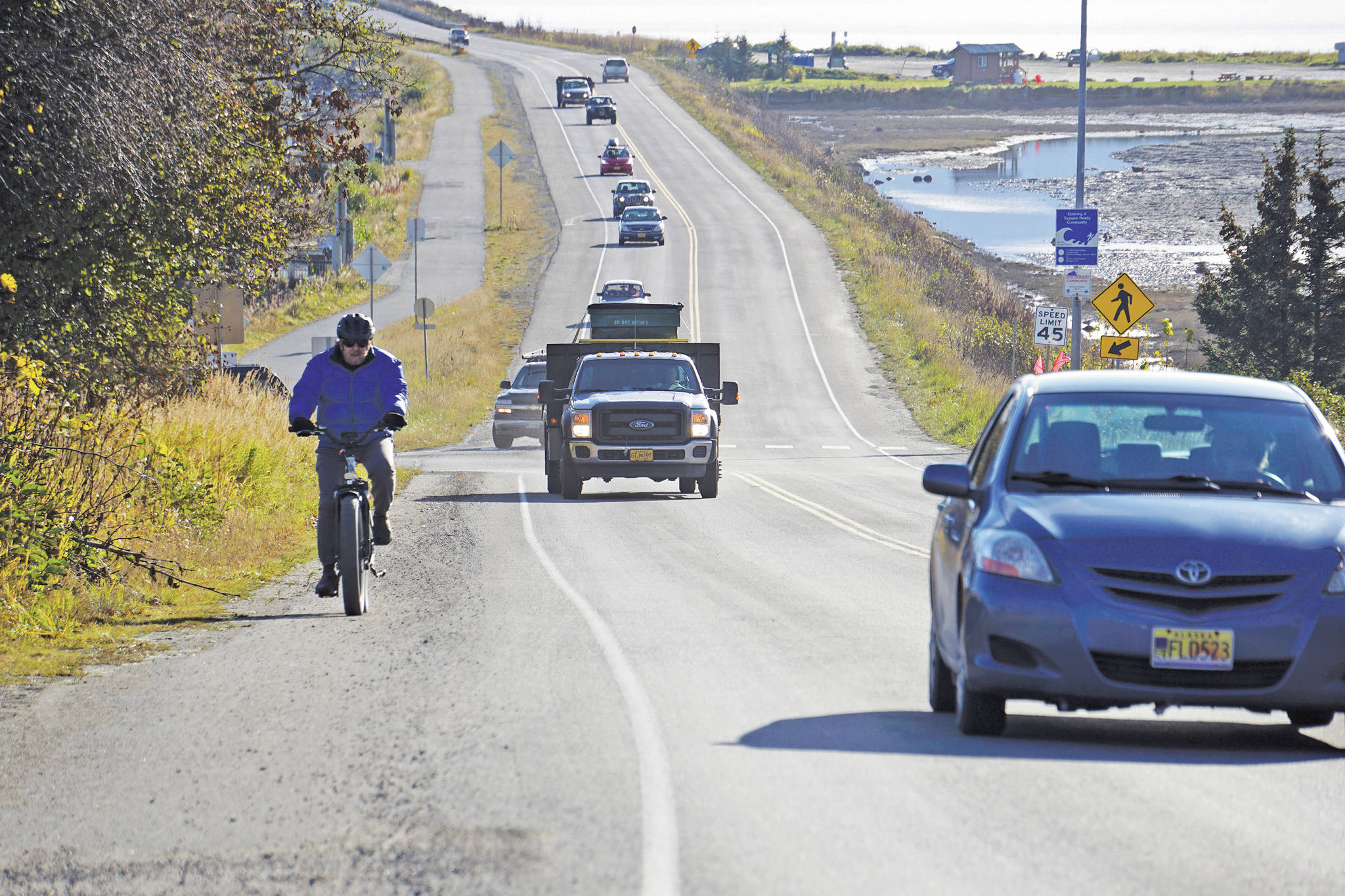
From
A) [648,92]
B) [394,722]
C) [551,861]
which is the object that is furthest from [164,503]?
[648,92]

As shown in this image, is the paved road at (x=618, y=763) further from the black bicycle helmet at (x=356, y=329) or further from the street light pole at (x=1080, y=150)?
the street light pole at (x=1080, y=150)

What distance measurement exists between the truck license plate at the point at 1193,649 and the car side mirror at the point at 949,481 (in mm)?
1257

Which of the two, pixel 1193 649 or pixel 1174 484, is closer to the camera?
pixel 1193 649

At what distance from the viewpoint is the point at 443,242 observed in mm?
76188

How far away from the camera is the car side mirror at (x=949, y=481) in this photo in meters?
7.79

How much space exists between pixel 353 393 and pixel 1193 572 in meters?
6.45

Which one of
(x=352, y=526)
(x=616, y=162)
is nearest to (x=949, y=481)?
(x=352, y=526)

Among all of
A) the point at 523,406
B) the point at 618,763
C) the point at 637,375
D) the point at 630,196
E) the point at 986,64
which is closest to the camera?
the point at 618,763

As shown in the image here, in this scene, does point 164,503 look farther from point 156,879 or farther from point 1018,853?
point 1018,853

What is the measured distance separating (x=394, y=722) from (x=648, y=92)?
4851 inches

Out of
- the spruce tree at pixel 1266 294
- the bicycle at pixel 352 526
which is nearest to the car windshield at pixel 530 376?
the bicycle at pixel 352 526

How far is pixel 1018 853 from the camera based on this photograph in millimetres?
5621

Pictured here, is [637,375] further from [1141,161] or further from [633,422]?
[1141,161]

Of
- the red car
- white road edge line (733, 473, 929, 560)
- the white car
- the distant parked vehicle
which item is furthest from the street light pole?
the white car
